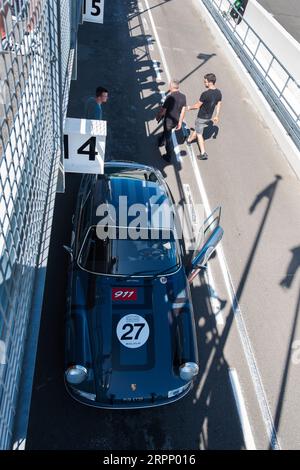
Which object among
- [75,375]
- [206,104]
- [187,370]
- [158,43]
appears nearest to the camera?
[75,375]

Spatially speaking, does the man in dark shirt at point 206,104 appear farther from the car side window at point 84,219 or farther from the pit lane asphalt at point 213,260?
the car side window at point 84,219

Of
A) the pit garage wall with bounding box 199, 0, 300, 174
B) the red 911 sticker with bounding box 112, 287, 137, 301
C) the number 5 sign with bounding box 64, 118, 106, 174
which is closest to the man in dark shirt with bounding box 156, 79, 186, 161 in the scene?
the number 5 sign with bounding box 64, 118, 106, 174

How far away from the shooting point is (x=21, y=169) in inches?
95.3

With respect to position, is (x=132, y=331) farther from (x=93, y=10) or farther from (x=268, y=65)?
(x=268, y=65)

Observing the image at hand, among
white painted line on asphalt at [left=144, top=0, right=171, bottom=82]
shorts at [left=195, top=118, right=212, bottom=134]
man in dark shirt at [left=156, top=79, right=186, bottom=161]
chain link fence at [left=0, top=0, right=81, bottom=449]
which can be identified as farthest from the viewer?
white painted line on asphalt at [left=144, top=0, right=171, bottom=82]

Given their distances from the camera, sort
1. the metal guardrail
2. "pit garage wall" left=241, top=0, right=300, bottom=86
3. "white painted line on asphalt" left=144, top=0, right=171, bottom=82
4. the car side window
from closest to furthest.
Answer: the car side window → the metal guardrail → "pit garage wall" left=241, top=0, right=300, bottom=86 → "white painted line on asphalt" left=144, top=0, right=171, bottom=82

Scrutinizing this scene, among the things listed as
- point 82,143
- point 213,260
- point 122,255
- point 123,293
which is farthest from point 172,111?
point 123,293

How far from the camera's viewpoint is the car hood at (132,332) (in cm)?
421

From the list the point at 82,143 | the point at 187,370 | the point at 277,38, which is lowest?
the point at 187,370

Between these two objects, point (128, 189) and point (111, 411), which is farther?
point (128, 189)

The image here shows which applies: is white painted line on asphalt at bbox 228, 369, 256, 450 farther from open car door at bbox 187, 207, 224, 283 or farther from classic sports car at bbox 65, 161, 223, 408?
open car door at bbox 187, 207, 224, 283

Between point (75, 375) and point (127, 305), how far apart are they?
109 cm

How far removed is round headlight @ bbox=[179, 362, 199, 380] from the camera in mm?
4332

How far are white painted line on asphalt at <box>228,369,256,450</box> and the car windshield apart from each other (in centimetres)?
190
